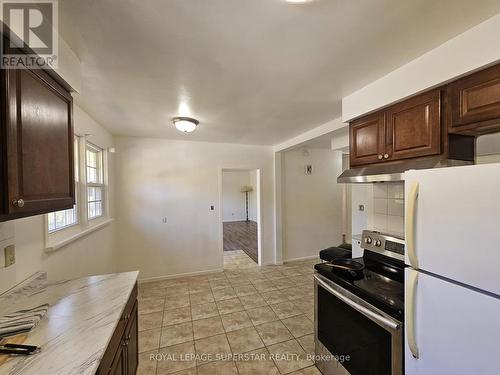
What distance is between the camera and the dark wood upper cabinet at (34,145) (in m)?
0.89

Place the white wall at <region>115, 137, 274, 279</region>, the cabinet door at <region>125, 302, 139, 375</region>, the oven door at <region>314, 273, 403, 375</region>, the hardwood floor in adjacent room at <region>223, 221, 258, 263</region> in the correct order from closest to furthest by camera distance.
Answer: the oven door at <region>314, 273, 403, 375</region> → the cabinet door at <region>125, 302, 139, 375</region> → the white wall at <region>115, 137, 274, 279</region> → the hardwood floor in adjacent room at <region>223, 221, 258, 263</region>

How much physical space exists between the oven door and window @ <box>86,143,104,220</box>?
3.00m

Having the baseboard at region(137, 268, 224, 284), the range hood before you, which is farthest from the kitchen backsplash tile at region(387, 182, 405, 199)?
the baseboard at region(137, 268, 224, 284)

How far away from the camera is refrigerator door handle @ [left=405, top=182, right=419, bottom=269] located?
1093 millimetres

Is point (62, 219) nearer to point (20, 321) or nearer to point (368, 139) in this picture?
point (20, 321)

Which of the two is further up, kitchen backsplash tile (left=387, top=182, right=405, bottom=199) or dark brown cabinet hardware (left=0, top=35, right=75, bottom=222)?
dark brown cabinet hardware (left=0, top=35, right=75, bottom=222)

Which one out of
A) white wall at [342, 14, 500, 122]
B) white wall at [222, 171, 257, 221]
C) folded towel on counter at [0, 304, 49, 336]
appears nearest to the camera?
folded towel on counter at [0, 304, 49, 336]

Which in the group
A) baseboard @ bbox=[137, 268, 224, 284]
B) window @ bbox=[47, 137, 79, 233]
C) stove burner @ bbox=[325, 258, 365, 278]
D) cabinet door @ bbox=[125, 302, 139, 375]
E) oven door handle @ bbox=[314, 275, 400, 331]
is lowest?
baseboard @ bbox=[137, 268, 224, 284]

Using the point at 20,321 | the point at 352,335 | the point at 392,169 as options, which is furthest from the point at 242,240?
the point at 20,321

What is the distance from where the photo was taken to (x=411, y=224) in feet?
3.63

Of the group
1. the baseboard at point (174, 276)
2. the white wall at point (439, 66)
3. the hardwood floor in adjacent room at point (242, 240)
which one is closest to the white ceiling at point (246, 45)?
the white wall at point (439, 66)

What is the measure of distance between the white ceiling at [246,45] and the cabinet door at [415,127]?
306mm

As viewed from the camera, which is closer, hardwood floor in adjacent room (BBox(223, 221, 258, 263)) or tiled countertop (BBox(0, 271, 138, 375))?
tiled countertop (BBox(0, 271, 138, 375))

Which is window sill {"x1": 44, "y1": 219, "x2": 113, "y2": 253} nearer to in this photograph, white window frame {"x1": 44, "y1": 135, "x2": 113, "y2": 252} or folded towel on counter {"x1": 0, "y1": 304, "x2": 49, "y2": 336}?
white window frame {"x1": 44, "y1": 135, "x2": 113, "y2": 252}
